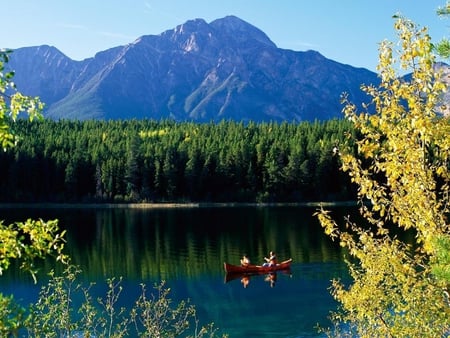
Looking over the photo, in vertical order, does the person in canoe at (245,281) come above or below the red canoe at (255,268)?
below

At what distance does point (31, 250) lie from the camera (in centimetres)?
627

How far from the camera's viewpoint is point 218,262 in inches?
2106

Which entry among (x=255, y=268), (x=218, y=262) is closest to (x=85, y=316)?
(x=255, y=268)

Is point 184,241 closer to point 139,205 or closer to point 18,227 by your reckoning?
point 139,205

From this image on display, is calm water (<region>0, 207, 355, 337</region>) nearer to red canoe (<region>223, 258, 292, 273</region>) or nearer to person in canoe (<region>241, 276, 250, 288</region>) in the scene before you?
person in canoe (<region>241, 276, 250, 288</region>)

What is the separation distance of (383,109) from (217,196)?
114 metres

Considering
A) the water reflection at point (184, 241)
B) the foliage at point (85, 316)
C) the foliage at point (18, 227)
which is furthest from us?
the water reflection at point (184, 241)

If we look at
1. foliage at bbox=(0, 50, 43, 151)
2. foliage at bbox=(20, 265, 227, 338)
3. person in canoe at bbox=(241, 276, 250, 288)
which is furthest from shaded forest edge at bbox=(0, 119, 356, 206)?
foliage at bbox=(0, 50, 43, 151)

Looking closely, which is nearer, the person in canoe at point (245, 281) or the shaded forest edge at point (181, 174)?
the person in canoe at point (245, 281)

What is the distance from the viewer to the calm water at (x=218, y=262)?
118 ft

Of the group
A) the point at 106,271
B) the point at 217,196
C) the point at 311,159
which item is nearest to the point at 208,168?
the point at 217,196

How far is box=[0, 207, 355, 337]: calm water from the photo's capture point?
35844 mm

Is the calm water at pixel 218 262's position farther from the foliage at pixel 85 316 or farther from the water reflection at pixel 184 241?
the foliage at pixel 85 316

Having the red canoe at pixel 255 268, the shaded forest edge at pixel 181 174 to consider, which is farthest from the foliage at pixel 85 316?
the shaded forest edge at pixel 181 174
